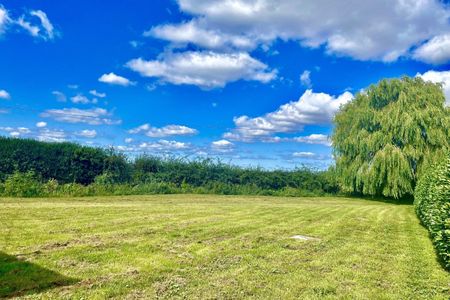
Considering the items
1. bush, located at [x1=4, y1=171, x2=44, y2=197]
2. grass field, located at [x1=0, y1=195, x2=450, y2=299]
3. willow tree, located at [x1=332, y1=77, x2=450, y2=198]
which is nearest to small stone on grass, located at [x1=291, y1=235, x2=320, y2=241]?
grass field, located at [x1=0, y1=195, x2=450, y2=299]

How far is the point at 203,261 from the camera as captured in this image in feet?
20.1

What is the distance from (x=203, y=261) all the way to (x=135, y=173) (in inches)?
770

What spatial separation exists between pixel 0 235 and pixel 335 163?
23.6 meters

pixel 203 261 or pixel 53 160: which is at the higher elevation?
pixel 53 160

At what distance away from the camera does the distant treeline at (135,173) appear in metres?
20.7

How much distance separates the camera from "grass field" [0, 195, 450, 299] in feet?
15.7

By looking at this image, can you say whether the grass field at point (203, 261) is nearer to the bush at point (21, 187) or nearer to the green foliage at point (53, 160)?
the bush at point (21, 187)

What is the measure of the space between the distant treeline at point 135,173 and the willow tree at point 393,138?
3.01 m

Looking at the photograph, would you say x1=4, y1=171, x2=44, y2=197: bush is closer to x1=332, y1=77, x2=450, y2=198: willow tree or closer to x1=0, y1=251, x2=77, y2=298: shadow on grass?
x1=0, y1=251, x2=77, y2=298: shadow on grass

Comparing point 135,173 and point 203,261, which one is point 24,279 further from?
point 135,173

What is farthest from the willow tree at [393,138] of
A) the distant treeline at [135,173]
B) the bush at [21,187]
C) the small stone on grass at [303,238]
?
A: the bush at [21,187]

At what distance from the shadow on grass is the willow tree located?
22158 millimetres

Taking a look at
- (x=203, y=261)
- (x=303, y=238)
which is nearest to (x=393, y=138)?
(x=303, y=238)

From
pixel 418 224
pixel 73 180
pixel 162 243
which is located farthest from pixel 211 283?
pixel 73 180
